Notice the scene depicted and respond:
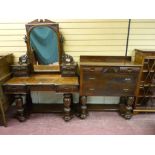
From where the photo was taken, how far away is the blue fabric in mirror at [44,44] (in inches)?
100

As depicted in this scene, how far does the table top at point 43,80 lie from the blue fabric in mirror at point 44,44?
0.83 ft

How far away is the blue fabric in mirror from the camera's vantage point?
2543 mm

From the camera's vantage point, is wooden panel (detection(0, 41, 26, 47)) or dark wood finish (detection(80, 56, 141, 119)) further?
wooden panel (detection(0, 41, 26, 47))

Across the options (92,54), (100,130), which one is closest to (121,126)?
(100,130)

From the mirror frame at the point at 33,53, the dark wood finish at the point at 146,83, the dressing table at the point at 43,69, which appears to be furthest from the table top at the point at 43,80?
the dark wood finish at the point at 146,83

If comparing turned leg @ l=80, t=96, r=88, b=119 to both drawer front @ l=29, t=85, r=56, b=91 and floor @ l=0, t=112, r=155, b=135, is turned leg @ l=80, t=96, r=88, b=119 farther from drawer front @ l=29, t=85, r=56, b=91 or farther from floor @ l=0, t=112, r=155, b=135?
drawer front @ l=29, t=85, r=56, b=91

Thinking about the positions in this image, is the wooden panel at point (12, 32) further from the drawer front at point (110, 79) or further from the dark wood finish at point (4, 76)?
the drawer front at point (110, 79)

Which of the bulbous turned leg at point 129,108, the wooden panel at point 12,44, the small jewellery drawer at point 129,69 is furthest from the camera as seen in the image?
the wooden panel at point 12,44

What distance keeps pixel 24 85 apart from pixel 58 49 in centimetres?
82

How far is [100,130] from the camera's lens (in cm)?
243

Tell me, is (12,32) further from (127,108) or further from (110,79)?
(127,108)

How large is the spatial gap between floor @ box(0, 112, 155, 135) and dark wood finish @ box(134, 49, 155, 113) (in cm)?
19

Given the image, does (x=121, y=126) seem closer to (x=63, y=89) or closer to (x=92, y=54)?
(x=63, y=89)

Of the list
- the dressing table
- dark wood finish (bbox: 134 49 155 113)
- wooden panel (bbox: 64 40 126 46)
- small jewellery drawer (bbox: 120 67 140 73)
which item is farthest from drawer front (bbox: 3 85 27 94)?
dark wood finish (bbox: 134 49 155 113)
